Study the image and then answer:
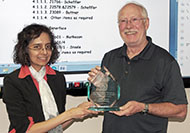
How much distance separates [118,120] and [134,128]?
127 millimetres

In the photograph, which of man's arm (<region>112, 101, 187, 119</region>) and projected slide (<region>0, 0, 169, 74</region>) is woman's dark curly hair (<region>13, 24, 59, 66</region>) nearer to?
projected slide (<region>0, 0, 169, 74</region>)

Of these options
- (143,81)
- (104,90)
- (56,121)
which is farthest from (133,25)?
(56,121)

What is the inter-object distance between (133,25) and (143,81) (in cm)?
41

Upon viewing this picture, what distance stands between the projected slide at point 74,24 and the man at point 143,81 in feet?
1.49

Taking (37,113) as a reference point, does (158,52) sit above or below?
above

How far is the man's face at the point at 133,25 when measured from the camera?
6.44ft

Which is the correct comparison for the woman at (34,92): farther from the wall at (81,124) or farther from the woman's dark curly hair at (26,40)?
the wall at (81,124)

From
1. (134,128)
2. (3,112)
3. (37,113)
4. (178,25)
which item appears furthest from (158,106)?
(3,112)

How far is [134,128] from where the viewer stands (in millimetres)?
1918

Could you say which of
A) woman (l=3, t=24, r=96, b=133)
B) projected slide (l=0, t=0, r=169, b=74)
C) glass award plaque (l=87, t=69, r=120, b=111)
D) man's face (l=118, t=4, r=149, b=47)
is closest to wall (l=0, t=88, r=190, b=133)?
projected slide (l=0, t=0, r=169, b=74)

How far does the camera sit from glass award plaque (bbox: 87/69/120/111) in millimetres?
1852

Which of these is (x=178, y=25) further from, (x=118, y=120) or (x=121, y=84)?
(x=118, y=120)

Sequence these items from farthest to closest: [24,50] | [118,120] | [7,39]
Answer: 1. [7,39]
2. [118,120]
3. [24,50]

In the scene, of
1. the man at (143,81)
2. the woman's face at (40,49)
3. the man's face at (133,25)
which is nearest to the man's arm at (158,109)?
the man at (143,81)
